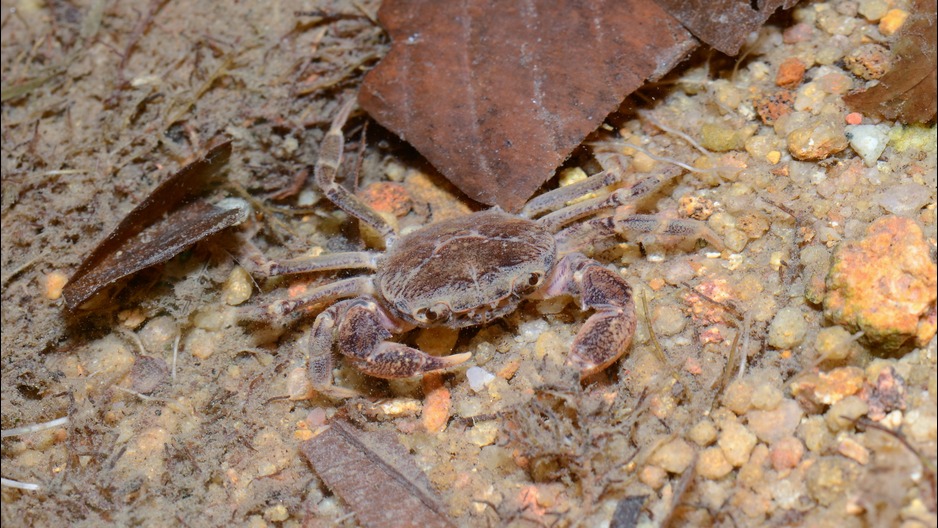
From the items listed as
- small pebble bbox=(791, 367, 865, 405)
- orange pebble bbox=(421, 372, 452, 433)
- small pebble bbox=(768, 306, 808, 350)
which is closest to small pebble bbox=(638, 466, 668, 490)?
small pebble bbox=(791, 367, 865, 405)

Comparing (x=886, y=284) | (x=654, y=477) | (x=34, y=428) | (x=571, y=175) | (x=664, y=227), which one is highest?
(x=886, y=284)

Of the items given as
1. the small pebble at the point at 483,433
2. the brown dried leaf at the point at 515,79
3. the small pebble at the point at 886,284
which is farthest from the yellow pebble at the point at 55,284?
the small pebble at the point at 886,284

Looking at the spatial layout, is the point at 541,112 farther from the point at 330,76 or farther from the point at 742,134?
the point at 330,76

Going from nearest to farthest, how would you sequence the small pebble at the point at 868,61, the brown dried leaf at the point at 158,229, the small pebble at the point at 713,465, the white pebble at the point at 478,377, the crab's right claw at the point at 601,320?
the small pebble at the point at 713,465 < the crab's right claw at the point at 601,320 < the white pebble at the point at 478,377 < the small pebble at the point at 868,61 < the brown dried leaf at the point at 158,229

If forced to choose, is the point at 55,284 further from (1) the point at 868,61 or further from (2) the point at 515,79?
(1) the point at 868,61

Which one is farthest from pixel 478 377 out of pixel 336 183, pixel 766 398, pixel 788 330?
pixel 336 183

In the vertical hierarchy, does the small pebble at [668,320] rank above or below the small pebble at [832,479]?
below

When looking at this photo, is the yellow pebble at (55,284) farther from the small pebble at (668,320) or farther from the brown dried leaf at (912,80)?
the brown dried leaf at (912,80)
